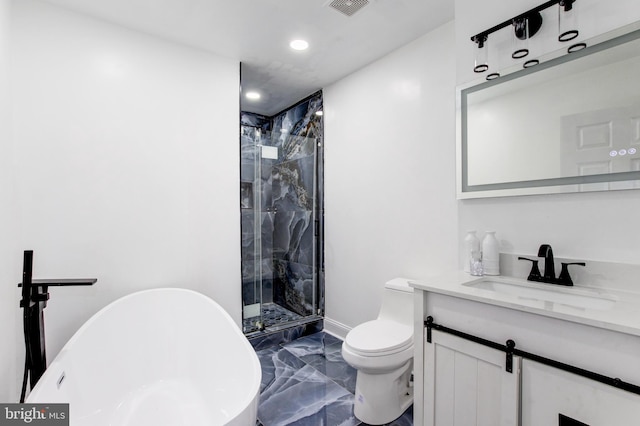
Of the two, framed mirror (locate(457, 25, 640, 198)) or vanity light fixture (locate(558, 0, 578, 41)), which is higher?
vanity light fixture (locate(558, 0, 578, 41))

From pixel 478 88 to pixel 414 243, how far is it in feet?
3.72

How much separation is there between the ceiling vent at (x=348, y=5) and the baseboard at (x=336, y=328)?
2.61 m

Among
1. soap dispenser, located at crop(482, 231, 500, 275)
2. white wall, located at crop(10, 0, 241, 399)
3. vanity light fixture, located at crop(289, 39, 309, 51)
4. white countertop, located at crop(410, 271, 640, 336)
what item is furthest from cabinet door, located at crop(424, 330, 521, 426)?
vanity light fixture, located at crop(289, 39, 309, 51)

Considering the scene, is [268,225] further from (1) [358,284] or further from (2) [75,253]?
(2) [75,253]

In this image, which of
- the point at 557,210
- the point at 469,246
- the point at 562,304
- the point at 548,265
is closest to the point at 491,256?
the point at 469,246

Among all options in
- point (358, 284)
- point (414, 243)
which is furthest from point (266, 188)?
point (414, 243)

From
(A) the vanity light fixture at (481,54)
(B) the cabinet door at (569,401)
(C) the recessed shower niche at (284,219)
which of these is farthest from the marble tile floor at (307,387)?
(A) the vanity light fixture at (481,54)

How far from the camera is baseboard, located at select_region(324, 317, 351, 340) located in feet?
10.3

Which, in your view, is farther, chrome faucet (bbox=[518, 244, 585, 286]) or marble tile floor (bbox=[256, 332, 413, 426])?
marble tile floor (bbox=[256, 332, 413, 426])

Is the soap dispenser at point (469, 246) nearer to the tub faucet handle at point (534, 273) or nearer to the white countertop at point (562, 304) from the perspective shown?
the white countertop at point (562, 304)

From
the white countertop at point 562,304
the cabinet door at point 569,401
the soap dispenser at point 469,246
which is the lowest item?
the cabinet door at point 569,401

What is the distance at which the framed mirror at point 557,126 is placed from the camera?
139 cm

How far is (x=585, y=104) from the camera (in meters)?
1.51

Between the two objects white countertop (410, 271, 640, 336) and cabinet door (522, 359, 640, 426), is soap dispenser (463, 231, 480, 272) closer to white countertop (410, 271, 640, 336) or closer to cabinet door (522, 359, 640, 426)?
white countertop (410, 271, 640, 336)
